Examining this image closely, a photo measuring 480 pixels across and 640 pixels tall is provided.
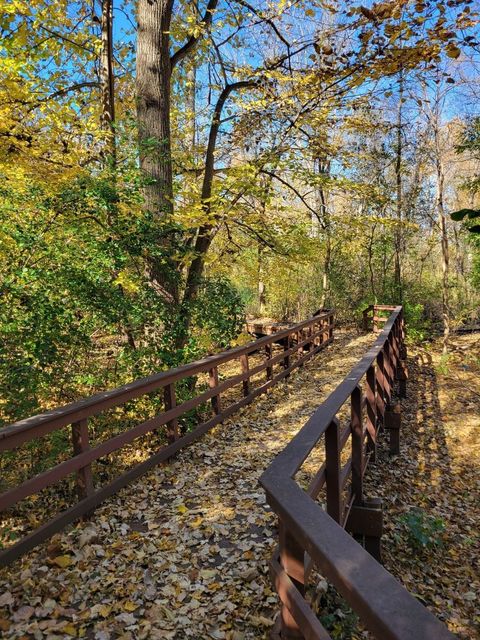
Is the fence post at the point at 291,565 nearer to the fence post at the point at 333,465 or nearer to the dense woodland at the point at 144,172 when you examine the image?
the fence post at the point at 333,465

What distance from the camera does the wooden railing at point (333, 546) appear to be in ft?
3.38

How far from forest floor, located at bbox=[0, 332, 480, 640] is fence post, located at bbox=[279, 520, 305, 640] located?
37.0 inches

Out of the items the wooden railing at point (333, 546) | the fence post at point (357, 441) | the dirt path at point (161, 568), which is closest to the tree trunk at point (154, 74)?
the dirt path at point (161, 568)

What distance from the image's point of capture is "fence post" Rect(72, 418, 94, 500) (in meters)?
3.74

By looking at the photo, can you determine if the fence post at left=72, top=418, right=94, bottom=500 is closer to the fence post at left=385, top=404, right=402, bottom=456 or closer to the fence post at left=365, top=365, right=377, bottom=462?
the fence post at left=365, top=365, right=377, bottom=462

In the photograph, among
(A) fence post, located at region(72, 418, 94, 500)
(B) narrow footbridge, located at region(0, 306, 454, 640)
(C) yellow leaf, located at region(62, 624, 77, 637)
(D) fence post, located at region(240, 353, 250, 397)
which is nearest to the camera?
(B) narrow footbridge, located at region(0, 306, 454, 640)

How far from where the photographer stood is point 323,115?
7645 millimetres

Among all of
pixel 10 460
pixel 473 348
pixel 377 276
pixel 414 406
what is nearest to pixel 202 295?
pixel 10 460

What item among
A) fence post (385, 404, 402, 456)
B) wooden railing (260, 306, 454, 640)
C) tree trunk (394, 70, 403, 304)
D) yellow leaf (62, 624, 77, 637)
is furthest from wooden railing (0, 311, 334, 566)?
tree trunk (394, 70, 403, 304)

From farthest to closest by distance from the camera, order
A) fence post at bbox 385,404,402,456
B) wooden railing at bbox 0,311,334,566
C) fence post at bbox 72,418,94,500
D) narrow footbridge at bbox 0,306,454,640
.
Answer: fence post at bbox 385,404,402,456
fence post at bbox 72,418,94,500
wooden railing at bbox 0,311,334,566
narrow footbridge at bbox 0,306,454,640

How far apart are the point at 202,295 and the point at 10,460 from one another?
356 cm

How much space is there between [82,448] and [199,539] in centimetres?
126

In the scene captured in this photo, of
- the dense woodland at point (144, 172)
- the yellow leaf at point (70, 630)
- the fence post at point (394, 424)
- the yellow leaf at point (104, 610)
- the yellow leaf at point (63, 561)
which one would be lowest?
the fence post at point (394, 424)

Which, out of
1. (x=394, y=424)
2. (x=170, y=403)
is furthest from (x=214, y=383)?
(x=394, y=424)
